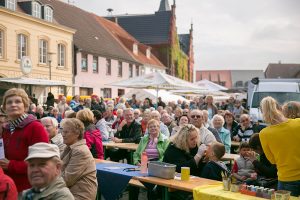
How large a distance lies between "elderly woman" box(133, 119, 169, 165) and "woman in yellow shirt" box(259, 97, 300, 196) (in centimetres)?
281

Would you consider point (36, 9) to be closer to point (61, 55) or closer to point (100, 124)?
point (61, 55)

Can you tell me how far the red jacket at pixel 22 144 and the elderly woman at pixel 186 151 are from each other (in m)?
2.58

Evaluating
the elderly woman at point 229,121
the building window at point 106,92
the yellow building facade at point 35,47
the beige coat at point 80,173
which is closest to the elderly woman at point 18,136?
the beige coat at point 80,173

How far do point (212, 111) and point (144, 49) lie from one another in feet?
115

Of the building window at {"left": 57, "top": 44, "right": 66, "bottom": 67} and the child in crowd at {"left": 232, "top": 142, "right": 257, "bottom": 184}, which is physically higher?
the building window at {"left": 57, "top": 44, "right": 66, "bottom": 67}

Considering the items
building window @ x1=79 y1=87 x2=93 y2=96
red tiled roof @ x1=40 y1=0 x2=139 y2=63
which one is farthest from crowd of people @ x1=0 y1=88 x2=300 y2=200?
red tiled roof @ x1=40 y1=0 x2=139 y2=63

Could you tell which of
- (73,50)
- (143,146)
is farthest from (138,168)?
(73,50)

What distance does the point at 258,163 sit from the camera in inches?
210

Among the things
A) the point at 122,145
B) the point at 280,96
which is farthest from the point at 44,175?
the point at 280,96

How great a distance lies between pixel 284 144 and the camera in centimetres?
454

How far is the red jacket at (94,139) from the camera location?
7.09m

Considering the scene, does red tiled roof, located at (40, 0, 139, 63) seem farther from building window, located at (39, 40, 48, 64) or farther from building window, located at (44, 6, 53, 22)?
building window, located at (39, 40, 48, 64)

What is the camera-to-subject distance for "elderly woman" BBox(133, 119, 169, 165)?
23.6ft

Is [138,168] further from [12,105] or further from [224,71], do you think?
[224,71]
